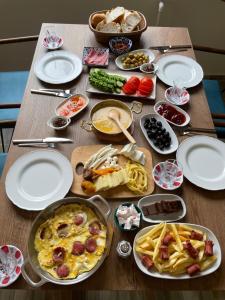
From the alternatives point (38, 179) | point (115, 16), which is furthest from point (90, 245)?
point (115, 16)

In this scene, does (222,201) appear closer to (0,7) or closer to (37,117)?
(37,117)

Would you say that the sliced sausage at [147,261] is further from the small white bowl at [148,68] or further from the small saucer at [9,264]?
the small white bowl at [148,68]

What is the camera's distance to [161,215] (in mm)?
1220

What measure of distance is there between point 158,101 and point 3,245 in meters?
1.04

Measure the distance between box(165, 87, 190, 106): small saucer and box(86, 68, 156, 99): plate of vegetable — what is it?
83 mm

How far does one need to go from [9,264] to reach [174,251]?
606 mm

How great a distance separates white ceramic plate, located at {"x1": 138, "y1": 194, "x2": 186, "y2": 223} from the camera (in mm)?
1207

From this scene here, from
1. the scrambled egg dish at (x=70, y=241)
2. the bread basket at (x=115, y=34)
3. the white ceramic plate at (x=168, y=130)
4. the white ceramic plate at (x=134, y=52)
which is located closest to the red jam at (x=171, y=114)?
the white ceramic plate at (x=168, y=130)

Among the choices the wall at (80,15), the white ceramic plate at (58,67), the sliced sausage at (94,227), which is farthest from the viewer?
the wall at (80,15)

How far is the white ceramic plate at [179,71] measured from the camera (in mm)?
1735

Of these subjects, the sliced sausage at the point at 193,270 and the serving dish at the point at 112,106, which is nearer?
the sliced sausage at the point at 193,270

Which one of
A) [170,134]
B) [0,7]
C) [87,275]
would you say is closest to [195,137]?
[170,134]

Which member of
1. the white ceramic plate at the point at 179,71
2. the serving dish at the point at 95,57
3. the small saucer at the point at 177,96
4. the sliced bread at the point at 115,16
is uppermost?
the sliced bread at the point at 115,16

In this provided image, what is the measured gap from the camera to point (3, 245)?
1.13 meters
